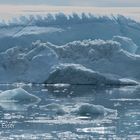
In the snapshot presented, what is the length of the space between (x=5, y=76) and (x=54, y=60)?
2.93 meters

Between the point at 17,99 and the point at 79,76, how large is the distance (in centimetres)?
1335

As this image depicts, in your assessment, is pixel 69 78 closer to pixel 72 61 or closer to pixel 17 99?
pixel 72 61

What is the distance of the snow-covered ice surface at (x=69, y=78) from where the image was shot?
1405cm

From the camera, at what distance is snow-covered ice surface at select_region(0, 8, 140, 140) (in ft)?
46.1

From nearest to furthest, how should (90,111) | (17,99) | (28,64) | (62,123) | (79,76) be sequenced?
(62,123) < (90,111) < (17,99) < (79,76) < (28,64)

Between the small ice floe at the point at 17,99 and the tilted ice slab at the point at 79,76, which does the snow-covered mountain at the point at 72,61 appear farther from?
the small ice floe at the point at 17,99

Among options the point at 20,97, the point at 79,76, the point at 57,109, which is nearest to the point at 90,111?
the point at 57,109

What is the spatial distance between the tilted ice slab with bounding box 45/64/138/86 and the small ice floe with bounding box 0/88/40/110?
12048 mm

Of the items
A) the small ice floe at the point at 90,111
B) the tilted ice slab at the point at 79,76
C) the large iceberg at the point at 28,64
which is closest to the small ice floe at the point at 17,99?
the small ice floe at the point at 90,111

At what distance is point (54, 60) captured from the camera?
3709cm

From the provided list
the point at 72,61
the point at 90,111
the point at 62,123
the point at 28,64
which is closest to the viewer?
the point at 62,123

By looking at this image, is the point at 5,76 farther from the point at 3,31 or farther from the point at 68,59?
the point at 3,31

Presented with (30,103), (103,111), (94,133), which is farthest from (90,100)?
(94,133)

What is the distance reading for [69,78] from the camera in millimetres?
33656
